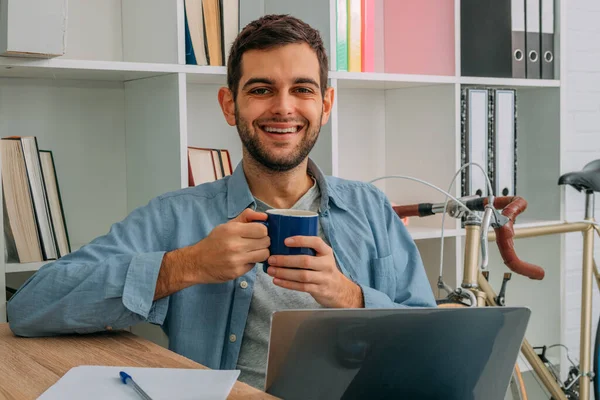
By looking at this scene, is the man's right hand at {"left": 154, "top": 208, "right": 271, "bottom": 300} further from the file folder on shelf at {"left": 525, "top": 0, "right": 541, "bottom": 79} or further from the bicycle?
the file folder on shelf at {"left": 525, "top": 0, "right": 541, "bottom": 79}

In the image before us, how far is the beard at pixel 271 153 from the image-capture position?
1575 mm

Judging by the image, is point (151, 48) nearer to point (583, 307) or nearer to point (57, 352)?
point (57, 352)

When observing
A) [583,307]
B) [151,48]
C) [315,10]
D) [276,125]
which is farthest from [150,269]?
[583,307]

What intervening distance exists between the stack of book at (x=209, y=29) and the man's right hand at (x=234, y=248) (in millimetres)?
830

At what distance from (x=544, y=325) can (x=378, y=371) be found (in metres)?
2.03

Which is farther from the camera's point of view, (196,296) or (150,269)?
(196,296)

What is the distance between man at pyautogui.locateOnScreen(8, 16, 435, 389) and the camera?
127 centimetres

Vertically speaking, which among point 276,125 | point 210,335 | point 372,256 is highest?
point 276,125

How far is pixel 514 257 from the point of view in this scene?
206 centimetres

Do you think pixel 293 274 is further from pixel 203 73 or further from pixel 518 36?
pixel 518 36

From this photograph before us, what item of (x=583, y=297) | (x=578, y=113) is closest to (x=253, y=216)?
(x=583, y=297)

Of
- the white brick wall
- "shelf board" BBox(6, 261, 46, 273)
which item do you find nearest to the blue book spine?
"shelf board" BBox(6, 261, 46, 273)

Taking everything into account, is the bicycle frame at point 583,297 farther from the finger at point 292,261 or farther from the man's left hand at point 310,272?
the finger at point 292,261

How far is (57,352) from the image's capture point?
1189 mm
